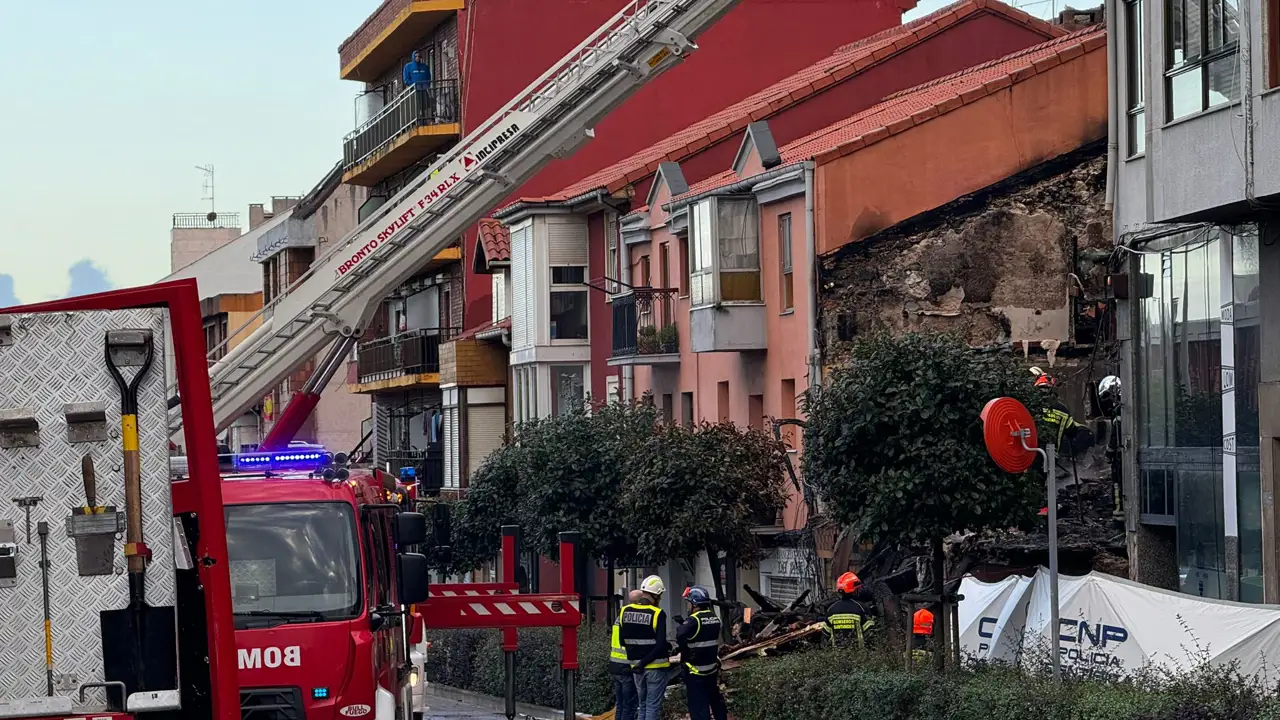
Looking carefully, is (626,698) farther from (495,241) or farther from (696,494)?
(495,241)

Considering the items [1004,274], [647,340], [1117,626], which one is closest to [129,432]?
[1117,626]

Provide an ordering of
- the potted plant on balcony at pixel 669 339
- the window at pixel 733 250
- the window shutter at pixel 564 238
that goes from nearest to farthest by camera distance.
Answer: the window at pixel 733 250
the potted plant on balcony at pixel 669 339
the window shutter at pixel 564 238

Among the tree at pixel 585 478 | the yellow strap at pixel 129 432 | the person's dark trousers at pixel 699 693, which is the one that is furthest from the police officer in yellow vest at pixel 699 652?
the tree at pixel 585 478

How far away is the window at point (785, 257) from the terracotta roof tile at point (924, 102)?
1037 mm

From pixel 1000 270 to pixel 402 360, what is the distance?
28884mm

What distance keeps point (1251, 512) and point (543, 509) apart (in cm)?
1591

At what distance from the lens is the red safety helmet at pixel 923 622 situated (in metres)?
20.2

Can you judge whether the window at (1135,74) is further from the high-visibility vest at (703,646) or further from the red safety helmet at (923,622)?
the high-visibility vest at (703,646)

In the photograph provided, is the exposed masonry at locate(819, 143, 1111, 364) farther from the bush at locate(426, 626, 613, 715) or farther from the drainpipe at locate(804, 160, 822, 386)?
the bush at locate(426, 626, 613, 715)

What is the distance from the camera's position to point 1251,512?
19.8 meters

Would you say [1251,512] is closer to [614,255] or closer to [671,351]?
[671,351]

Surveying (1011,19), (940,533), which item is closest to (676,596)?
(1011,19)

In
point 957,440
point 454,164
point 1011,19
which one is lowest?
point 957,440

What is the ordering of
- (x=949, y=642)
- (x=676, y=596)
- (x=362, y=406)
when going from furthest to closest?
(x=362, y=406) < (x=676, y=596) < (x=949, y=642)
